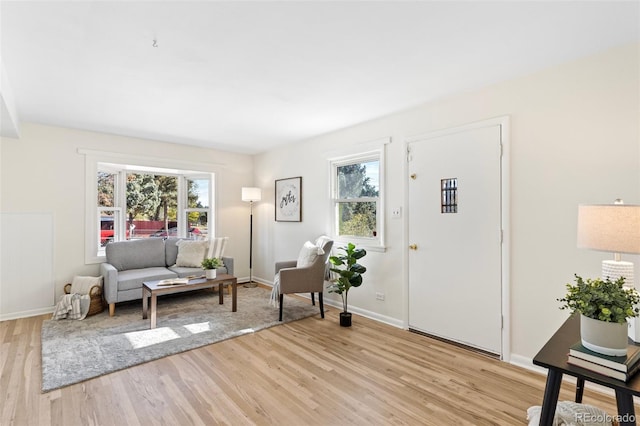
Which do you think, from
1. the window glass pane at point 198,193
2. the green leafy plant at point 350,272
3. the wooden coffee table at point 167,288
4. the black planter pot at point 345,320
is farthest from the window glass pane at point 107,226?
the black planter pot at point 345,320

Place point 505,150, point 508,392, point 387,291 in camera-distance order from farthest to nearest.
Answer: point 387,291 < point 505,150 < point 508,392

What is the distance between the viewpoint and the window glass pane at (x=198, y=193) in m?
5.48

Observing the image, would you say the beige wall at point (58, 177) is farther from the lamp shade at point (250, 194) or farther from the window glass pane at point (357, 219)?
the window glass pane at point (357, 219)

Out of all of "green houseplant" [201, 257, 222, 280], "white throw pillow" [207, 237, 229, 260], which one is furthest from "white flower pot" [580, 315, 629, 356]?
"white throw pillow" [207, 237, 229, 260]

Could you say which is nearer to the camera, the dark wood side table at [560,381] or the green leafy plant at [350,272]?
the dark wood side table at [560,381]

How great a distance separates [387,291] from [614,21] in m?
2.85

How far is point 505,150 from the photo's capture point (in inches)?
103

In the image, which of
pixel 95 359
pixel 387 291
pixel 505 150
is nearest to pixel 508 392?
pixel 387 291

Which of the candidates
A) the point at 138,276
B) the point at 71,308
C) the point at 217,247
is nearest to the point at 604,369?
the point at 138,276

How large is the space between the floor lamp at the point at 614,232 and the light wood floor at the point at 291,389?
1005mm

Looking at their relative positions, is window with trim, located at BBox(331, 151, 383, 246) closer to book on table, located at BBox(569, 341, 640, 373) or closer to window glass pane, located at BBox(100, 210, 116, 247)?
book on table, located at BBox(569, 341, 640, 373)

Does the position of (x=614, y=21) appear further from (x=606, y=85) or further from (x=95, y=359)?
(x=95, y=359)

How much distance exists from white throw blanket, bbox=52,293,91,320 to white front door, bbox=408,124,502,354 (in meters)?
3.83

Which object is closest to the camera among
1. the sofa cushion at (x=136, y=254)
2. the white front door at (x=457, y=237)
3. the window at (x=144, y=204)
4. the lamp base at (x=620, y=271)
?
the lamp base at (x=620, y=271)
